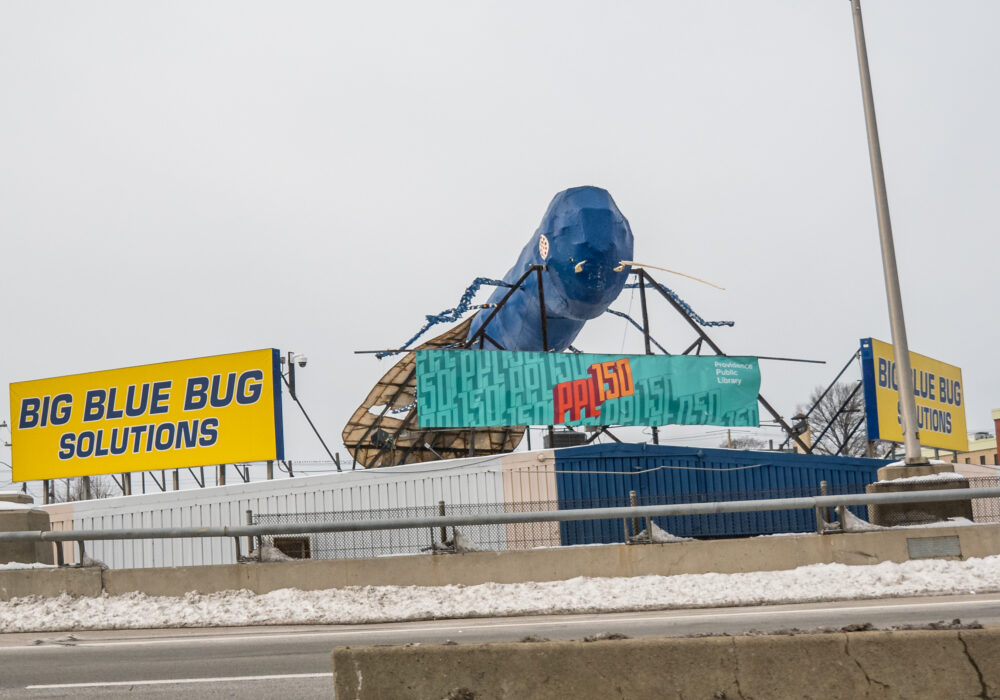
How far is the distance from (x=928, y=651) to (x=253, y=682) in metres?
5.37

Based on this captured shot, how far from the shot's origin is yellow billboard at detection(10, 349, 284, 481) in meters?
29.9

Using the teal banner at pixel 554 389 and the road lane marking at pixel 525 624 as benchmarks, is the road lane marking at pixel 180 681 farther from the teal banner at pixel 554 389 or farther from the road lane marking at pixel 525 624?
the teal banner at pixel 554 389

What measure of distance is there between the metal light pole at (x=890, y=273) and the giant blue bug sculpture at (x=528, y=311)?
13050mm

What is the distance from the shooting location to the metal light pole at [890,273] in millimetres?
17000

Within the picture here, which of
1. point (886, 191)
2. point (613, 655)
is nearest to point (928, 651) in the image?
point (613, 655)

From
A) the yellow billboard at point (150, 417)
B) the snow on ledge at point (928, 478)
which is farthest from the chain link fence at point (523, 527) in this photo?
the yellow billboard at point (150, 417)

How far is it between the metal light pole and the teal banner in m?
14.6

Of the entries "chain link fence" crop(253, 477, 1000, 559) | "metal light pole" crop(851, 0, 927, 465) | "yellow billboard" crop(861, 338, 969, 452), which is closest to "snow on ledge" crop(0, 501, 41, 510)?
"chain link fence" crop(253, 477, 1000, 559)

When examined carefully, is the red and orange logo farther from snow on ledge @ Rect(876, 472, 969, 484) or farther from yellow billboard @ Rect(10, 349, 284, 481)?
snow on ledge @ Rect(876, 472, 969, 484)

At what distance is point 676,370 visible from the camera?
32.4 meters

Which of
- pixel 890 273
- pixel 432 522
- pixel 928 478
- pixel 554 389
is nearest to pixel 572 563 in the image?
pixel 432 522

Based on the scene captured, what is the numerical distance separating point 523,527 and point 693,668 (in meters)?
16.4

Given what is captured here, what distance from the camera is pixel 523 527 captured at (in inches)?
874

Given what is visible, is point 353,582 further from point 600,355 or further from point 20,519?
point 600,355
